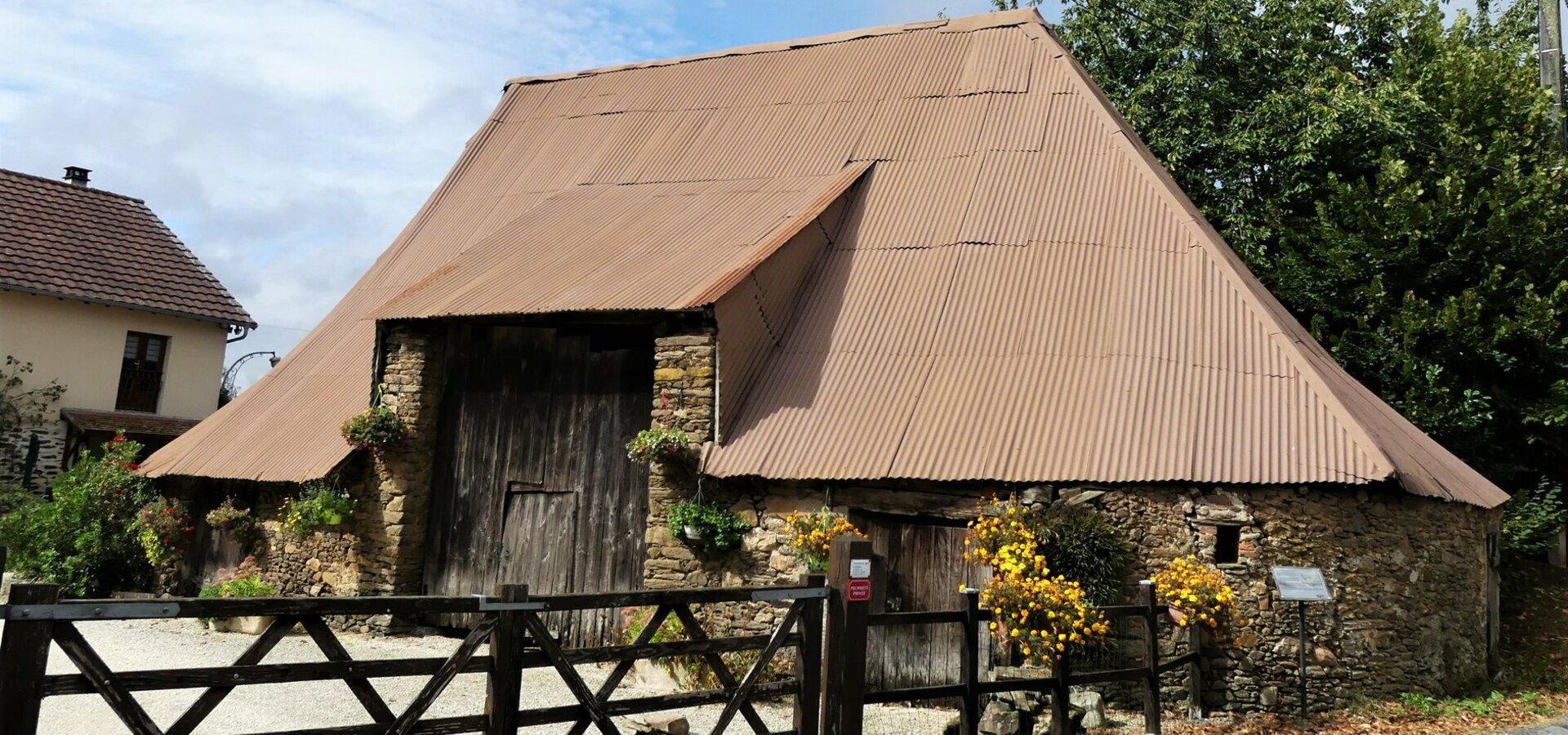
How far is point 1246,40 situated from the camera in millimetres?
19453

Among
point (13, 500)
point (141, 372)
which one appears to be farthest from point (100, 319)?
point (13, 500)

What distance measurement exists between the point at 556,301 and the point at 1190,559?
263 inches

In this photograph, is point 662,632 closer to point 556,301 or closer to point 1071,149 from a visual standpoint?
point 556,301

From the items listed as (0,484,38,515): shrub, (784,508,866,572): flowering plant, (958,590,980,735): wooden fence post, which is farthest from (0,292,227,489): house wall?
(958,590,980,735): wooden fence post

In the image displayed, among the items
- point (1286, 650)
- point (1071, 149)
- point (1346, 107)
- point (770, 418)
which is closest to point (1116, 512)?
point (1286, 650)

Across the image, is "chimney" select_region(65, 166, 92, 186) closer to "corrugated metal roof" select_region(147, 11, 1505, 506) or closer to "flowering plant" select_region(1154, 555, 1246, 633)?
"corrugated metal roof" select_region(147, 11, 1505, 506)

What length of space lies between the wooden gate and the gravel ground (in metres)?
1.13

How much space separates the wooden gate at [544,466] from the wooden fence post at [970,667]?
196 inches

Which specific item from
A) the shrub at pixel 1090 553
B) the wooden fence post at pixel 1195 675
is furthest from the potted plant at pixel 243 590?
the wooden fence post at pixel 1195 675

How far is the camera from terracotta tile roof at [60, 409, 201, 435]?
2059 cm

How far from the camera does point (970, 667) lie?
24.2ft

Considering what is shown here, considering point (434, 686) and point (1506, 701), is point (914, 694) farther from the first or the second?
point (1506, 701)

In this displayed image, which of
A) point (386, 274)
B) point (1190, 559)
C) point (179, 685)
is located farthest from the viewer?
point (386, 274)

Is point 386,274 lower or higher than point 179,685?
higher
